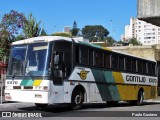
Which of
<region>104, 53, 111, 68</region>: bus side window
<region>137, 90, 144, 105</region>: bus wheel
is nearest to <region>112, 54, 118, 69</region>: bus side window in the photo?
<region>104, 53, 111, 68</region>: bus side window

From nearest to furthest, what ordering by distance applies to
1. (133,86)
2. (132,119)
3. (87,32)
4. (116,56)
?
1. (132,119)
2. (116,56)
3. (133,86)
4. (87,32)

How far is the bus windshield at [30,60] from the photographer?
48.4 feet

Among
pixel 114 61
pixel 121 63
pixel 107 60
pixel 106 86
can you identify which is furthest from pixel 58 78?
pixel 121 63

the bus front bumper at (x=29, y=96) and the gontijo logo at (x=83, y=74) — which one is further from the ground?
the gontijo logo at (x=83, y=74)

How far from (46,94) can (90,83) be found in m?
3.30

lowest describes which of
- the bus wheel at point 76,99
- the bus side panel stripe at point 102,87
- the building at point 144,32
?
the bus wheel at point 76,99

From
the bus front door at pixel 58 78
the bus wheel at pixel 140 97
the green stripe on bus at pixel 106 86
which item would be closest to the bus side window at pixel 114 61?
the green stripe on bus at pixel 106 86

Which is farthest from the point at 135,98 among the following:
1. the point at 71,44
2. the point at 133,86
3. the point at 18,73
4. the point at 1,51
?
the point at 1,51

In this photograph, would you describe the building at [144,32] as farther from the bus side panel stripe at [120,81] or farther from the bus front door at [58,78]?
the bus front door at [58,78]

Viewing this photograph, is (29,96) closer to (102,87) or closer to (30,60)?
(30,60)

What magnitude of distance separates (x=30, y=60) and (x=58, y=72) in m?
1.22

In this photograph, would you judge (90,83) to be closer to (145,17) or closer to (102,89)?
(102,89)

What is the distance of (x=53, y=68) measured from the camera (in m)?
14.8

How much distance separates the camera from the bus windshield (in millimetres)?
14750
